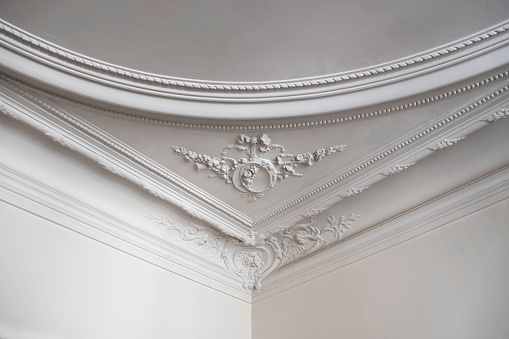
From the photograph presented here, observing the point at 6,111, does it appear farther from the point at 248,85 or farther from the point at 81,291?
the point at 248,85

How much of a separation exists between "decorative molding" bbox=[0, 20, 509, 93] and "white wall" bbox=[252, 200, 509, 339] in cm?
154

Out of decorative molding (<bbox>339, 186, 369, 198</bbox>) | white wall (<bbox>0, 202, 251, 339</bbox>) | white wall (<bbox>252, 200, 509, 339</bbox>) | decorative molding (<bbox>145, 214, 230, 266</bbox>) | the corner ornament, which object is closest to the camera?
white wall (<bbox>0, 202, 251, 339</bbox>)

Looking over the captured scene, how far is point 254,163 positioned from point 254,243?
1324mm

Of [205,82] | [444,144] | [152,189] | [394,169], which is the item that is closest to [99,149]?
[152,189]

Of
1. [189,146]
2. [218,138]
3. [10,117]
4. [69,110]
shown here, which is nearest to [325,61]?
[218,138]

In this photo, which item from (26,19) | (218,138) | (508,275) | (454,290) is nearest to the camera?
(26,19)

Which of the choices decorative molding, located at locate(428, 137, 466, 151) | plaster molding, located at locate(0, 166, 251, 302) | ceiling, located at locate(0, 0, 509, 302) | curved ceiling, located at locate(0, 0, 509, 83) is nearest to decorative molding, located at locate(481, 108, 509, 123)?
ceiling, located at locate(0, 0, 509, 302)

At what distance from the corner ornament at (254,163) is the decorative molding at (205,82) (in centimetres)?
54

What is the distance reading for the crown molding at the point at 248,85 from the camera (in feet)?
9.96

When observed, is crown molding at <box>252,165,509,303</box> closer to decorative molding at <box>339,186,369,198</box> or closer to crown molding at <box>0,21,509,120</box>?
decorative molding at <box>339,186,369,198</box>

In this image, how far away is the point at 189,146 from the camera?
3.86 m

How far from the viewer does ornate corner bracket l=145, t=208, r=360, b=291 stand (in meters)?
4.57

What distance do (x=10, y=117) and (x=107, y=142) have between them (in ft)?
2.63

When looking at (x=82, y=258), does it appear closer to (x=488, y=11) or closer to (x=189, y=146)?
(x=189, y=146)
